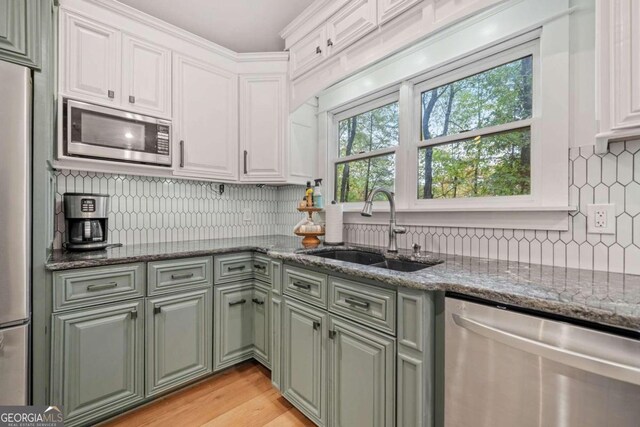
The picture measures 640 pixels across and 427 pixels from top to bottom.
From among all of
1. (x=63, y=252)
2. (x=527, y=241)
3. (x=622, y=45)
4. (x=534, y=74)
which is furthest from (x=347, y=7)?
(x=63, y=252)

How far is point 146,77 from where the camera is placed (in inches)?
79.7

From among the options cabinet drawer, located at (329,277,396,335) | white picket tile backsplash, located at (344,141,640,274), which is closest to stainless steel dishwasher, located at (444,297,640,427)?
cabinet drawer, located at (329,277,396,335)

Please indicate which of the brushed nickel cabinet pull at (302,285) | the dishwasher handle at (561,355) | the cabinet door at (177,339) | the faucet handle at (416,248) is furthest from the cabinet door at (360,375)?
the cabinet door at (177,339)

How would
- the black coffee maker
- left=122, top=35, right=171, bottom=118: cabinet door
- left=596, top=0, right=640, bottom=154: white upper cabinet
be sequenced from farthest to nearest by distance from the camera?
left=122, top=35, right=171, bottom=118: cabinet door, the black coffee maker, left=596, top=0, right=640, bottom=154: white upper cabinet

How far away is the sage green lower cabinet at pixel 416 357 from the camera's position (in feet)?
3.56

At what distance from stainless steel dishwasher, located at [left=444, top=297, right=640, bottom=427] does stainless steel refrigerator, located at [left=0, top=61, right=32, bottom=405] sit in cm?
185

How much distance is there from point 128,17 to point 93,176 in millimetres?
1124

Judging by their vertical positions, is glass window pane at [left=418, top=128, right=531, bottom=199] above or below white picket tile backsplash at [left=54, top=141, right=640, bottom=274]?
above

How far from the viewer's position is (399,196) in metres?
2.07

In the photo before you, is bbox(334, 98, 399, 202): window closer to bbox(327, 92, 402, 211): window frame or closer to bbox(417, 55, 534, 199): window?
bbox(327, 92, 402, 211): window frame

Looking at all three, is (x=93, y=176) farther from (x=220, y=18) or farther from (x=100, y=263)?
(x=220, y=18)

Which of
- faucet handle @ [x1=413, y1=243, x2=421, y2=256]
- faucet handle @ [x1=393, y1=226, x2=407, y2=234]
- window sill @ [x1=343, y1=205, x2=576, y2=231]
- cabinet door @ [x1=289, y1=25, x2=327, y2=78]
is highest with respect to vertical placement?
cabinet door @ [x1=289, y1=25, x2=327, y2=78]

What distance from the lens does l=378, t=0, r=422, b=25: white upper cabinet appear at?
1.45 metres

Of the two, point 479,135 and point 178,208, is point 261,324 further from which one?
point 479,135
